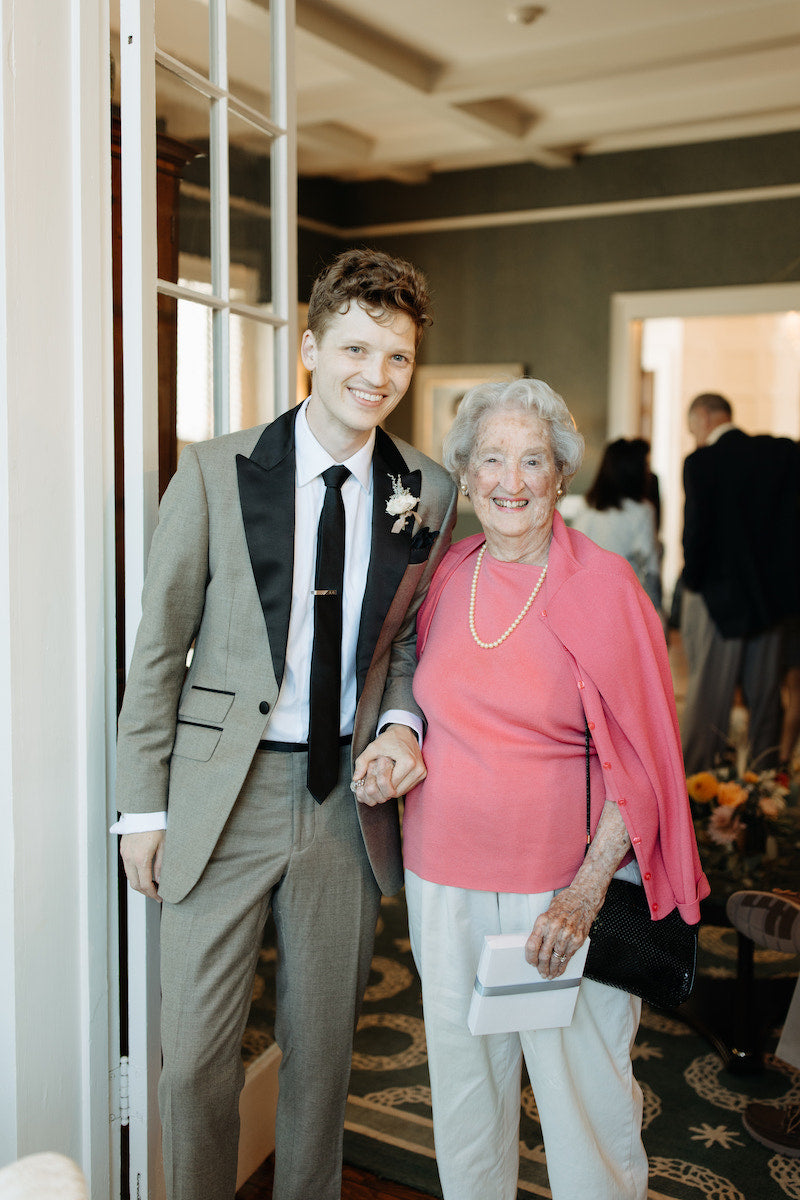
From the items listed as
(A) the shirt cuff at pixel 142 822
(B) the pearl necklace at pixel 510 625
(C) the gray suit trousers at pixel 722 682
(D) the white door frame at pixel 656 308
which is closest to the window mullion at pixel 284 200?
(B) the pearl necklace at pixel 510 625

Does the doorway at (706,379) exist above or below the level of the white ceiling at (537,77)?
below

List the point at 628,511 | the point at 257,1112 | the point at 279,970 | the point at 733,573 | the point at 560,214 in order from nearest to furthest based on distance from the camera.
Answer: the point at 279,970 → the point at 257,1112 → the point at 628,511 → the point at 733,573 → the point at 560,214

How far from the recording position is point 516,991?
171 cm

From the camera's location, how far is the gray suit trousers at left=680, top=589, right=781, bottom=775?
17.1 feet

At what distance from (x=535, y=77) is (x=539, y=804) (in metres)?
4.13

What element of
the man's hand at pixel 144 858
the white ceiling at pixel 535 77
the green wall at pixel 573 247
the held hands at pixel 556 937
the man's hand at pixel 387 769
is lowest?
the held hands at pixel 556 937

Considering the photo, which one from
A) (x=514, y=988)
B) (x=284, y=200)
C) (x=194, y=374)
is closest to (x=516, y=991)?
(x=514, y=988)

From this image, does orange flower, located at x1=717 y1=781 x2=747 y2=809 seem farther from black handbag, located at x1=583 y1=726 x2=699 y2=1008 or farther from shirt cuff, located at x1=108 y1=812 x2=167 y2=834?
shirt cuff, located at x1=108 y1=812 x2=167 y2=834

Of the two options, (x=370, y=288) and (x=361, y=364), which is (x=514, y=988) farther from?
(x=370, y=288)

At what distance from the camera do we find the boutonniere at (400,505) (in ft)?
5.96

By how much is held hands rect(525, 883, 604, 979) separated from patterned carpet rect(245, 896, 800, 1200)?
90cm

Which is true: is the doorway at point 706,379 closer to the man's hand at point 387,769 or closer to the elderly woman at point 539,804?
the elderly woman at point 539,804

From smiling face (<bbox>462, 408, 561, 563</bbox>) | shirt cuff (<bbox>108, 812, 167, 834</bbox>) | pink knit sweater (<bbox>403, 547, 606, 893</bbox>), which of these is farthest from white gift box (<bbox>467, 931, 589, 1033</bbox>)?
smiling face (<bbox>462, 408, 561, 563</bbox>)

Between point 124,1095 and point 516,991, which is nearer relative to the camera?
point 516,991
